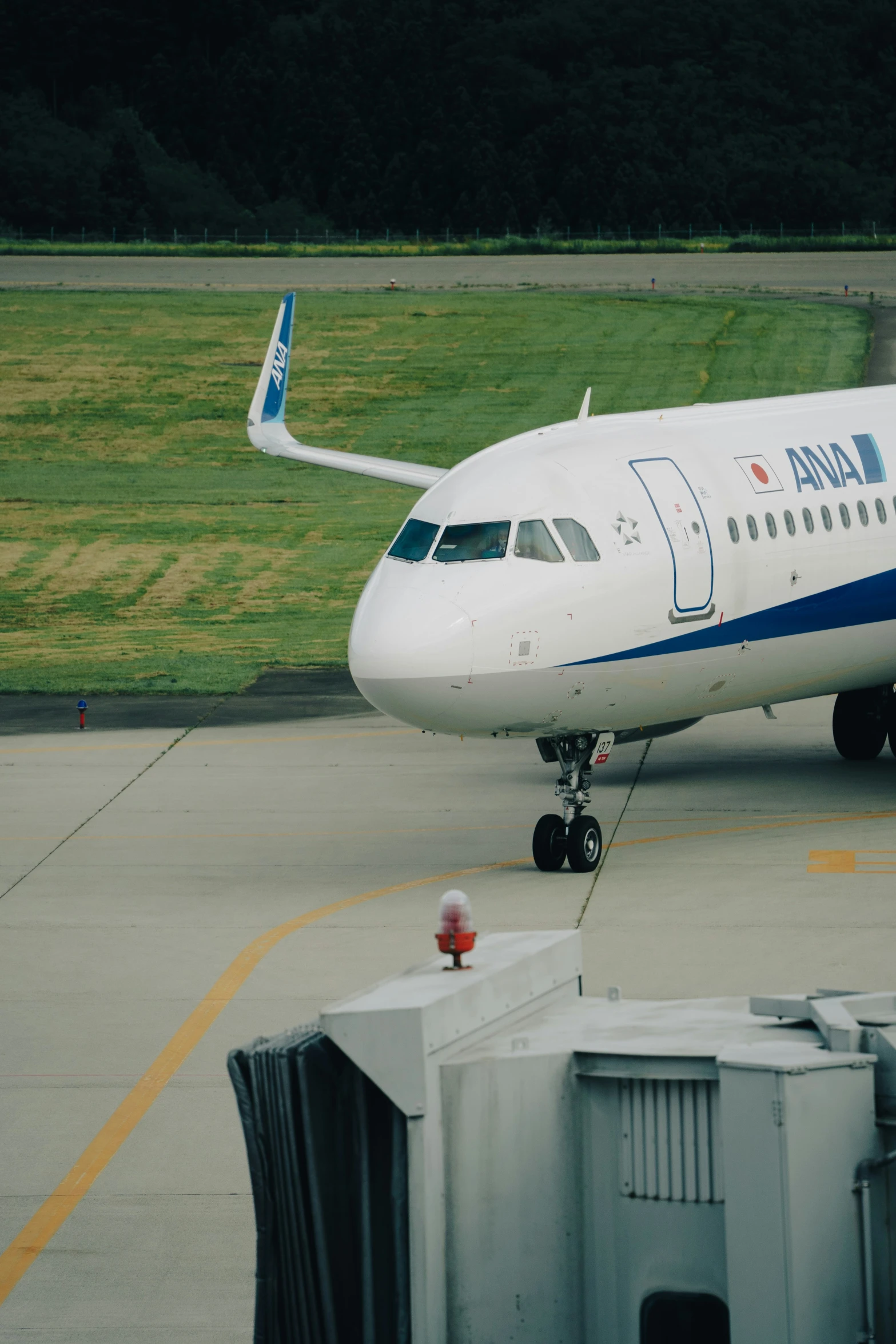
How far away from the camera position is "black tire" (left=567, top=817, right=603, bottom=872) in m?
20.5

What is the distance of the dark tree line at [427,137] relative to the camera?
172 metres

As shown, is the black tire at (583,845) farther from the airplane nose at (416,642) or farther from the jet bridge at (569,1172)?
the jet bridge at (569,1172)

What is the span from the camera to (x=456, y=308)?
79750 mm

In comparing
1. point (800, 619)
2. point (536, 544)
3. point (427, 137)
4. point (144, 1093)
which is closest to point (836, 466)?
point (800, 619)

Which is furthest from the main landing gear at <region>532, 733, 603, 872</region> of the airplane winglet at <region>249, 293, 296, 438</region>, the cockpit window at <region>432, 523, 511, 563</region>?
the airplane winglet at <region>249, 293, 296, 438</region>

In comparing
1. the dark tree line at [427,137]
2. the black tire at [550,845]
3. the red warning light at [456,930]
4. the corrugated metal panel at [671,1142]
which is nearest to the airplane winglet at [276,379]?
the black tire at [550,845]

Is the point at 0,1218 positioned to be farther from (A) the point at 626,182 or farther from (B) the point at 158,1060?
(A) the point at 626,182

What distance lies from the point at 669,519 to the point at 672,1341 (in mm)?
13924

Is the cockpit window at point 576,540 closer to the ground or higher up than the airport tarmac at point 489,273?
closer to the ground

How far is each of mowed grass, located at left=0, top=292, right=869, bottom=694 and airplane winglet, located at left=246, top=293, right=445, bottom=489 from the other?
3.57 metres

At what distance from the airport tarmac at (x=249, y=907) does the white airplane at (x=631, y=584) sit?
5.11 ft

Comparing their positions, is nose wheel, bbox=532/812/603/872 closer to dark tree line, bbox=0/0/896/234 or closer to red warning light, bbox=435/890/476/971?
red warning light, bbox=435/890/476/971

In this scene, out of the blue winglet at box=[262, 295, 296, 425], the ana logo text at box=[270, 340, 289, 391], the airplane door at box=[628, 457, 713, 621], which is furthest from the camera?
the ana logo text at box=[270, 340, 289, 391]

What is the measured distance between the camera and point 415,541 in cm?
1998
